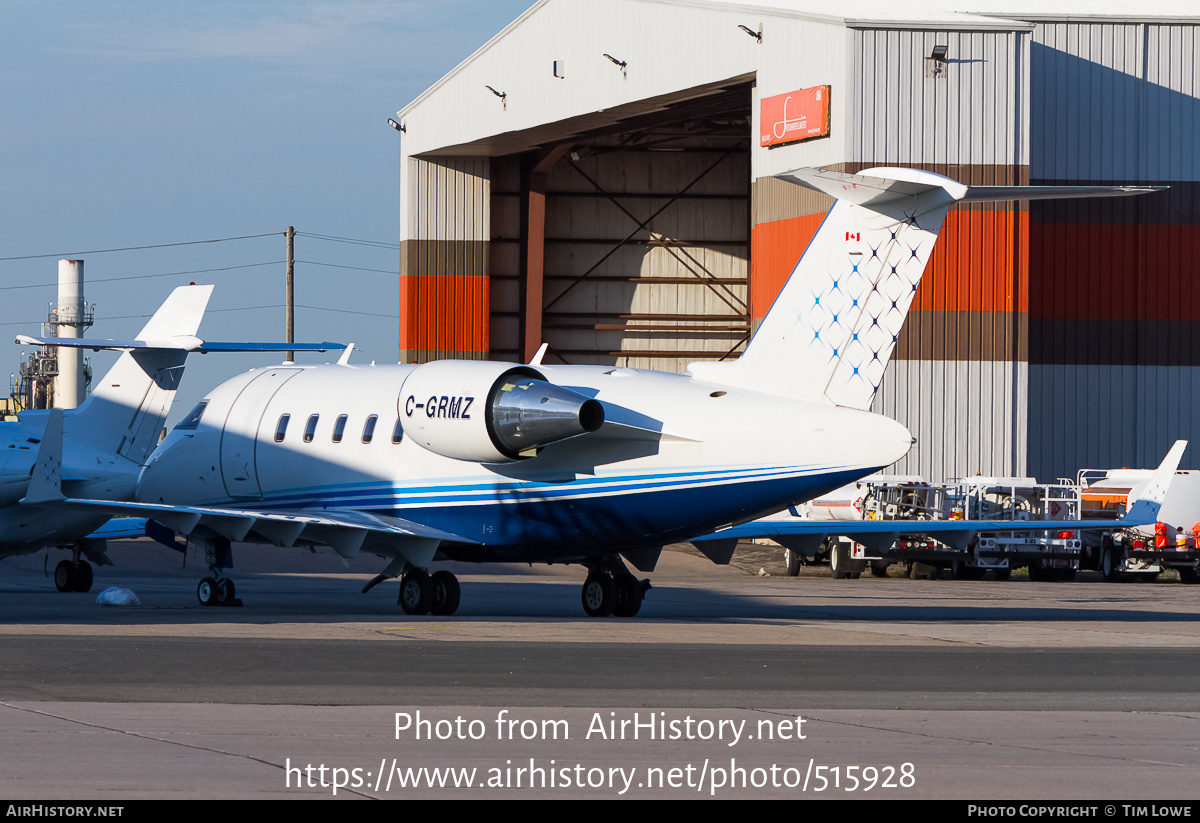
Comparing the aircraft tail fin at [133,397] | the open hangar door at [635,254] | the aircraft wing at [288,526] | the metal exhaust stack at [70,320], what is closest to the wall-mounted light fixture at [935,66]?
the open hangar door at [635,254]

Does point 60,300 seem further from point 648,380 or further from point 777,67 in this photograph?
point 648,380

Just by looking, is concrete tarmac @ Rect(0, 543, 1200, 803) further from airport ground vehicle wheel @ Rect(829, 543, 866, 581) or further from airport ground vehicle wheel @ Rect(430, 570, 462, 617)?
airport ground vehicle wheel @ Rect(829, 543, 866, 581)

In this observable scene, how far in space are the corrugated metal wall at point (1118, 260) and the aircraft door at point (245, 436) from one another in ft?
85.4

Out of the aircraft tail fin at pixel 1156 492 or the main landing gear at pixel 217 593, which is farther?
the aircraft tail fin at pixel 1156 492

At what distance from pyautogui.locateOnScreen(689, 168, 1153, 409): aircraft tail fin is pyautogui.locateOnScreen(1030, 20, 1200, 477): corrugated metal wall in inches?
1036

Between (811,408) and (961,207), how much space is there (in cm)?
2297

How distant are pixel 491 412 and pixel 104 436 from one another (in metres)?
12.0

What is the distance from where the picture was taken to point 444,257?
55500mm

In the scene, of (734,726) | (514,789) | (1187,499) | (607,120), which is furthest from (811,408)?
(607,120)

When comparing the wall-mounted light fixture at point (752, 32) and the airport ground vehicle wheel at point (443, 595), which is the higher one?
the wall-mounted light fixture at point (752, 32)

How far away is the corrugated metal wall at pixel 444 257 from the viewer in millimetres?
55188

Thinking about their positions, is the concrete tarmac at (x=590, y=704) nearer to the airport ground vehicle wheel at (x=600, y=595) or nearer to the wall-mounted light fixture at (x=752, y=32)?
the airport ground vehicle wheel at (x=600, y=595)

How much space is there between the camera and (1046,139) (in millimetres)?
44000

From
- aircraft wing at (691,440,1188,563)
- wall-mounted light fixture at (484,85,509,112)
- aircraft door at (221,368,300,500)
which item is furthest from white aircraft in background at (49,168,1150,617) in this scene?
wall-mounted light fixture at (484,85,509,112)
